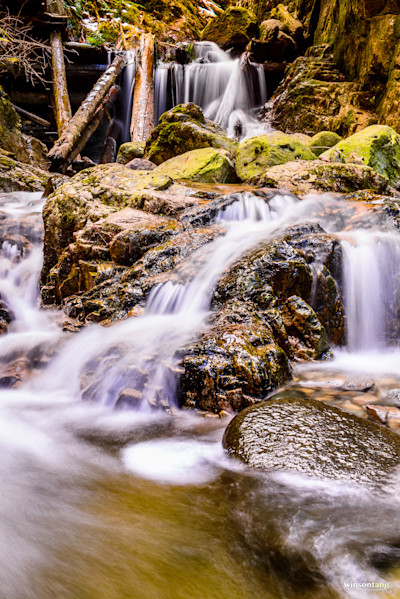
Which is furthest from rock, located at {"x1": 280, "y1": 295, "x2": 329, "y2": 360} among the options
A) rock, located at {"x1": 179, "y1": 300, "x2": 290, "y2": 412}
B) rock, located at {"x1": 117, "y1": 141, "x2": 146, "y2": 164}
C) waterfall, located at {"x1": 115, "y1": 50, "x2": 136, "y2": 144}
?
waterfall, located at {"x1": 115, "y1": 50, "x2": 136, "y2": 144}

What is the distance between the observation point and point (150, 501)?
1.94 meters

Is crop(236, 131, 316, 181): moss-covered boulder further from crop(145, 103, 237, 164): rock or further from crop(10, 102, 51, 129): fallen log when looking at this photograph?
crop(10, 102, 51, 129): fallen log

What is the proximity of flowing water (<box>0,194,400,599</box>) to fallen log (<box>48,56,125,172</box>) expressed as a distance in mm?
7495

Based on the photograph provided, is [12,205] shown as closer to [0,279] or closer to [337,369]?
[0,279]

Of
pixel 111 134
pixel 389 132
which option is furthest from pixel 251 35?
pixel 389 132

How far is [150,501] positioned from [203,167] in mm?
7280

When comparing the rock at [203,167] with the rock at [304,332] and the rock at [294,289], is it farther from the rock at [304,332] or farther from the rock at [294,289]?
the rock at [304,332]

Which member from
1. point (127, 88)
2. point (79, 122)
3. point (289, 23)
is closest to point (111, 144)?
point (127, 88)

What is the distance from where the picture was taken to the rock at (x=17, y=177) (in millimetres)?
10023

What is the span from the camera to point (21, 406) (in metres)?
3.41

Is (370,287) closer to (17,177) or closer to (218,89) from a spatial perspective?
(17,177)

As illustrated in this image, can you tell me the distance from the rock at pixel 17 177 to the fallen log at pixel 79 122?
0.62 metres

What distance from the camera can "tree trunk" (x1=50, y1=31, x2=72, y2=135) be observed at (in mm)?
11711

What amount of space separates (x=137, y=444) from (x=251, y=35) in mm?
19913
